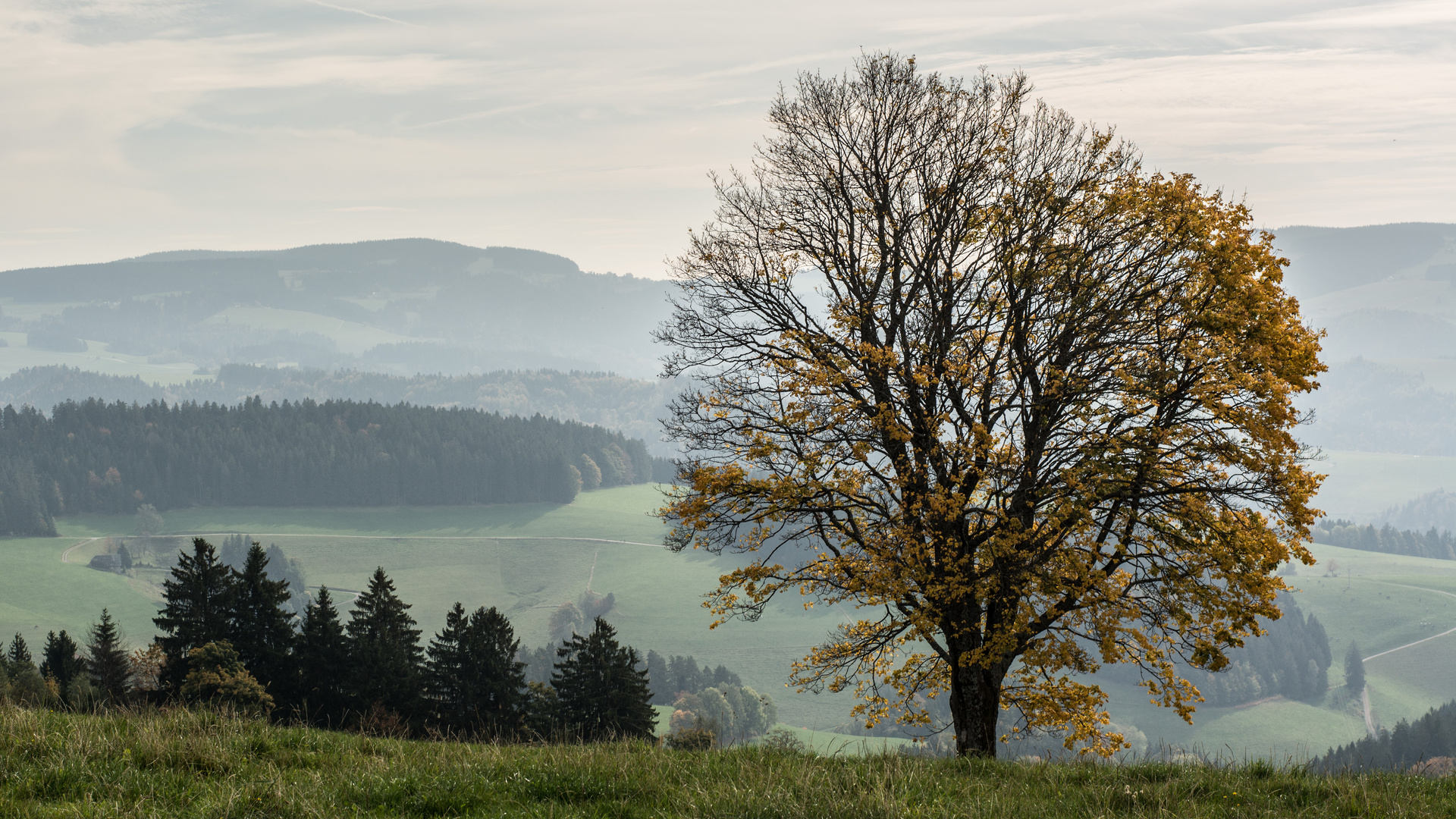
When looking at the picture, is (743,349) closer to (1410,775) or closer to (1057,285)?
(1057,285)

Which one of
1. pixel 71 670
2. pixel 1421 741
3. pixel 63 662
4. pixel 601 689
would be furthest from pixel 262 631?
pixel 1421 741

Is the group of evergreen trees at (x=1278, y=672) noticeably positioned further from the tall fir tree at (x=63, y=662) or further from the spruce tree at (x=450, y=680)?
the tall fir tree at (x=63, y=662)

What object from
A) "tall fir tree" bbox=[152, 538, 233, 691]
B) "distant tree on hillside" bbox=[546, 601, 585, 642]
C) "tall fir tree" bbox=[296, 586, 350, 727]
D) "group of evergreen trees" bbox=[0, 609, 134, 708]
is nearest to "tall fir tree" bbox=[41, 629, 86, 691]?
"group of evergreen trees" bbox=[0, 609, 134, 708]

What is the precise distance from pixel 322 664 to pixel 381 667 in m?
4.52

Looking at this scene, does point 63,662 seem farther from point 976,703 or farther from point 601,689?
point 976,703

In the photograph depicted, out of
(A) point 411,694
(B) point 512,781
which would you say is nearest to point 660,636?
(A) point 411,694

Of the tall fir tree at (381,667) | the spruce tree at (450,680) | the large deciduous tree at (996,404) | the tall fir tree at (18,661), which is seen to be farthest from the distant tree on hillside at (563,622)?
the large deciduous tree at (996,404)

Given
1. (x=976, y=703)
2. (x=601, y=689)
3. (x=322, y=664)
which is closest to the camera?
(x=976, y=703)

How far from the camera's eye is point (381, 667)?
4900 centimetres

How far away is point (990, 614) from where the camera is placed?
739 inches

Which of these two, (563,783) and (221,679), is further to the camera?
(221,679)

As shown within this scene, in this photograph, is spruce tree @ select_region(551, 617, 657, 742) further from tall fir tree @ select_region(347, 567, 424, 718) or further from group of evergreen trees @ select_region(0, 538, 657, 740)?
tall fir tree @ select_region(347, 567, 424, 718)

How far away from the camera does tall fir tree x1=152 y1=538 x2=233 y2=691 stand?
49406 mm

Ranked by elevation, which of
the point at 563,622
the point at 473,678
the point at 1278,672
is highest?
the point at 473,678
